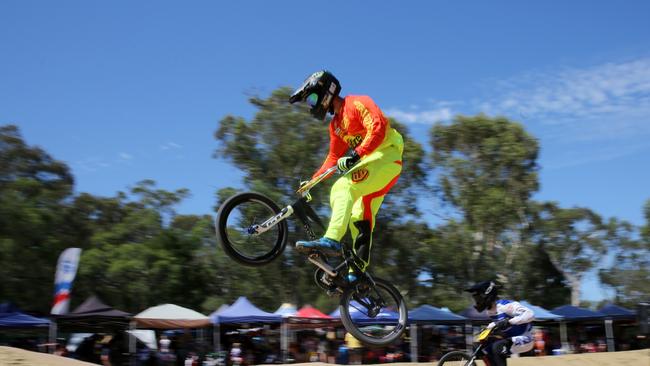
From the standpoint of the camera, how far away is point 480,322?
2522cm

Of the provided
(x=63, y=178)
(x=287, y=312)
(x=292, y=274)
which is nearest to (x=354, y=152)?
(x=287, y=312)

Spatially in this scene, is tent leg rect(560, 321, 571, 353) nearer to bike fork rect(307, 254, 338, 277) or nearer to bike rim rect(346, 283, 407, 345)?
bike rim rect(346, 283, 407, 345)

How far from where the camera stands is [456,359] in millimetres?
13477

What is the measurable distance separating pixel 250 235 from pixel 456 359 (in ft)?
23.5

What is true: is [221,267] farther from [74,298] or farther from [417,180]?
[417,180]

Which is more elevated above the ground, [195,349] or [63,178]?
[63,178]

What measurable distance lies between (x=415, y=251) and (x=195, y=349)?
20429 millimetres

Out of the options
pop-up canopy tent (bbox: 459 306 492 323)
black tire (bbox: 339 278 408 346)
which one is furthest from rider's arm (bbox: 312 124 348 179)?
pop-up canopy tent (bbox: 459 306 492 323)

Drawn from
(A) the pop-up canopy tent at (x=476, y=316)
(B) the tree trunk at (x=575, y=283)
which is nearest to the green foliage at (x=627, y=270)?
(B) the tree trunk at (x=575, y=283)

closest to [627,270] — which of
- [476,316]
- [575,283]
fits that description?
[575,283]

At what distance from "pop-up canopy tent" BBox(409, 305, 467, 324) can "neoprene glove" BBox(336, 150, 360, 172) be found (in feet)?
50.1

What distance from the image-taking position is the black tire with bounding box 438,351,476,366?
1296 cm

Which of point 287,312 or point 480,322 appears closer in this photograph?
point 287,312

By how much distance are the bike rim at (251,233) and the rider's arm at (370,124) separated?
1.57 metres
